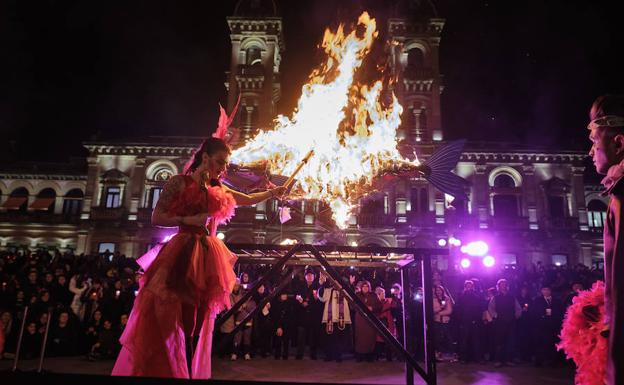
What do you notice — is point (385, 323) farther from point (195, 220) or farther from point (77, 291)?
point (77, 291)

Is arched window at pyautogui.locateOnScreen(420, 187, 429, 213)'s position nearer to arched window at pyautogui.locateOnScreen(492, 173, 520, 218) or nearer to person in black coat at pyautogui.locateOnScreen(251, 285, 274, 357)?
arched window at pyautogui.locateOnScreen(492, 173, 520, 218)

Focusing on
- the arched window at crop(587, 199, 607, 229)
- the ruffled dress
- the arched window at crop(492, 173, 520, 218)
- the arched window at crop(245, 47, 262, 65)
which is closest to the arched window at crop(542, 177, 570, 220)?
the arched window at crop(492, 173, 520, 218)

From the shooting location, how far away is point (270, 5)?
34469 millimetres

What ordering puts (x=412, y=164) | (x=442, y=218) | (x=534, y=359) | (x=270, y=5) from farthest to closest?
1. (x=270, y=5)
2. (x=442, y=218)
3. (x=534, y=359)
4. (x=412, y=164)

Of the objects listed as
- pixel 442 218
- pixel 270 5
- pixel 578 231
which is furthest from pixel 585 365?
pixel 270 5

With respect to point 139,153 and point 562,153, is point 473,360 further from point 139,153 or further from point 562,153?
point 139,153

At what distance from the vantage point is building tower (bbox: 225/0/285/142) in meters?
32.2

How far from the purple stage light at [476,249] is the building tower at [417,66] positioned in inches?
658

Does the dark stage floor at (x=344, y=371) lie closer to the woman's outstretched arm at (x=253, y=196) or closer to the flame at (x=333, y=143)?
the flame at (x=333, y=143)

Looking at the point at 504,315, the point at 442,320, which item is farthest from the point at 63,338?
the point at 504,315

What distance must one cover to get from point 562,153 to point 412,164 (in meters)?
29.9

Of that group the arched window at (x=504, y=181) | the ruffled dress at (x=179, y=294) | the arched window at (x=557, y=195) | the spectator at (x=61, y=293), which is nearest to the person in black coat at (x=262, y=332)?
the spectator at (x=61, y=293)

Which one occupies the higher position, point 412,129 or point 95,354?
point 412,129

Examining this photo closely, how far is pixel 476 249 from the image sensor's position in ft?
46.1
